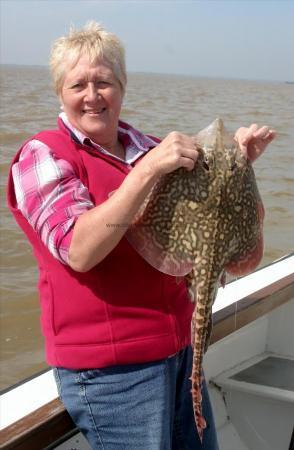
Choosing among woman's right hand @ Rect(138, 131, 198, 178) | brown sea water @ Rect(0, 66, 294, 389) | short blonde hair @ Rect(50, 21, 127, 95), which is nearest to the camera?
woman's right hand @ Rect(138, 131, 198, 178)

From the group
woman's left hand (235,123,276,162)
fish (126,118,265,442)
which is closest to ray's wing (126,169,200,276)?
fish (126,118,265,442)

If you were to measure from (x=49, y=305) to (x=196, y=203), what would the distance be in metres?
0.70

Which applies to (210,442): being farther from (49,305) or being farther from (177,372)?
(49,305)

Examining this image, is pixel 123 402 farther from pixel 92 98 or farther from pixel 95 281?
pixel 92 98

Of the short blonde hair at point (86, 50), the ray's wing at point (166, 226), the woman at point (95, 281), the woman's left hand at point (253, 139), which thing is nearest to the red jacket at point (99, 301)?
the woman at point (95, 281)

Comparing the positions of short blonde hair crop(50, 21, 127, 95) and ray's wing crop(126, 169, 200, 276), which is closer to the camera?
ray's wing crop(126, 169, 200, 276)

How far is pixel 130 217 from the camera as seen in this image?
72.2 inches

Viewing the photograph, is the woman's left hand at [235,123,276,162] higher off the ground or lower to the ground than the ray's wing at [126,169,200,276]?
higher

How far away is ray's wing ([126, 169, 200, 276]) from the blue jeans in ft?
1.44

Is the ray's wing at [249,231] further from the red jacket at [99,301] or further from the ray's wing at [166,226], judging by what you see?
the red jacket at [99,301]

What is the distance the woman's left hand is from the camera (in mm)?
2021

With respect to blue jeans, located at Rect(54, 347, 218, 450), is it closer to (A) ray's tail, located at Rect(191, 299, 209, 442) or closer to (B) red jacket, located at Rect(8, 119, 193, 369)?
(B) red jacket, located at Rect(8, 119, 193, 369)

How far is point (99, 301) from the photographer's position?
207 cm

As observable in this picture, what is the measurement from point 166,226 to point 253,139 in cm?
47
